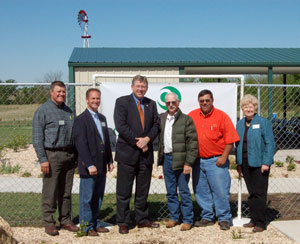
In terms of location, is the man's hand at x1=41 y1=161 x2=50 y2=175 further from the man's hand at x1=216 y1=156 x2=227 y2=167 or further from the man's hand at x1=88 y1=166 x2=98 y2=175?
the man's hand at x1=216 y1=156 x2=227 y2=167

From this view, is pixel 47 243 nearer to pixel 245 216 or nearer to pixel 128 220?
pixel 128 220

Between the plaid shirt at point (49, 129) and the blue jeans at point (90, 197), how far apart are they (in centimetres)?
56

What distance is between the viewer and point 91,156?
4.62m

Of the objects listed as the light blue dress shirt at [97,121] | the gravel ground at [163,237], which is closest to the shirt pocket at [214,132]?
the gravel ground at [163,237]

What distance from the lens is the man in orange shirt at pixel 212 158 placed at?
4895mm

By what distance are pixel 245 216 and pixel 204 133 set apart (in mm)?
1832

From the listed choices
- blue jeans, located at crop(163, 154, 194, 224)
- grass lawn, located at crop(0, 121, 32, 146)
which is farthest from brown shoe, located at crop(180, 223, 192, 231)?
grass lawn, located at crop(0, 121, 32, 146)

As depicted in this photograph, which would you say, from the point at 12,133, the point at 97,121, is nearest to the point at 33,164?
the point at 97,121

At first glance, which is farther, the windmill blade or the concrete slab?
the windmill blade

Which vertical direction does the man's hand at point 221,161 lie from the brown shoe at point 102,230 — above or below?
above

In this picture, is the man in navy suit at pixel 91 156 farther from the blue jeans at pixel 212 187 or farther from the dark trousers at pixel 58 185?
the blue jeans at pixel 212 187

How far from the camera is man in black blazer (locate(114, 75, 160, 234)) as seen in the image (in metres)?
Answer: 4.72

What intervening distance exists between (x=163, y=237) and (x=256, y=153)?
5.51 feet

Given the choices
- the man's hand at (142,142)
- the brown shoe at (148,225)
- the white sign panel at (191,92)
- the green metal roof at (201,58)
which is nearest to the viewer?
the man's hand at (142,142)
